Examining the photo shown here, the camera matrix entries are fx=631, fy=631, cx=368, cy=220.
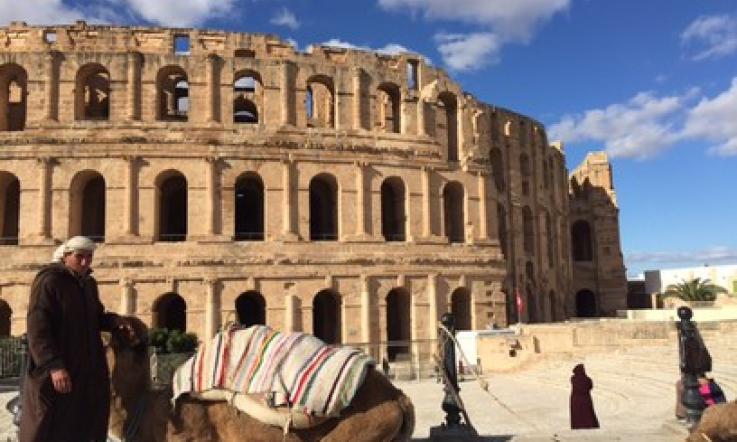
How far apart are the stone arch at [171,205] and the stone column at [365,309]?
7813 mm

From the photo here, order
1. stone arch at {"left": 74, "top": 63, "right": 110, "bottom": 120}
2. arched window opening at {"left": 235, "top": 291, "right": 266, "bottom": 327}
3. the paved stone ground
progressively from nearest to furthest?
the paved stone ground < arched window opening at {"left": 235, "top": 291, "right": 266, "bottom": 327} < stone arch at {"left": 74, "top": 63, "right": 110, "bottom": 120}

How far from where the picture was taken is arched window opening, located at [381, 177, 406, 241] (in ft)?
95.1

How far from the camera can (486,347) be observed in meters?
24.5

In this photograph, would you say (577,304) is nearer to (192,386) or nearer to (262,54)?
(262,54)

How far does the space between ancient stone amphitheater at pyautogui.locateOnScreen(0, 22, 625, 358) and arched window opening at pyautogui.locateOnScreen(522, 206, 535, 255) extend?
23.0ft

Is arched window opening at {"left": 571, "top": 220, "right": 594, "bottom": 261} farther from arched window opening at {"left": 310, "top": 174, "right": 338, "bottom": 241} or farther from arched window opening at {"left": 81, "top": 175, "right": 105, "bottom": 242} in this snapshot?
arched window opening at {"left": 81, "top": 175, "right": 105, "bottom": 242}

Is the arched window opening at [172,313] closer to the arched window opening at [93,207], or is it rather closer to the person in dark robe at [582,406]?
the arched window opening at [93,207]

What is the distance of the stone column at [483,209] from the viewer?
30141 mm

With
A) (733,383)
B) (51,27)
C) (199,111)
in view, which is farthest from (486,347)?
(51,27)

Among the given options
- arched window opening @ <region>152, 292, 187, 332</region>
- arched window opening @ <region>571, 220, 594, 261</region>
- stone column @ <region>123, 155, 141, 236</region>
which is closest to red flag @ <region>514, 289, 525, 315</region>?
arched window opening @ <region>571, 220, 594, 261</region>

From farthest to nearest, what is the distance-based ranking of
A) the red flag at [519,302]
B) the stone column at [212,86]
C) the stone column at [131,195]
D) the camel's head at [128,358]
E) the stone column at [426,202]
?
the red flag at [519,302] < the stone column at [426,202] < the stone column at [212,86] < the stone column at [131,195] < the camel's head at [128,358]

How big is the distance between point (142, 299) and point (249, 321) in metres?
5.54

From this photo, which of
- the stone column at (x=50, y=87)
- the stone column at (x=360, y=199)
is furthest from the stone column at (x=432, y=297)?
the stone column at (x=50, y=87)

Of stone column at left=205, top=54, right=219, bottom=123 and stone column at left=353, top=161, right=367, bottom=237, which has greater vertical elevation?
stone column at left=205, top=54, right=219, bottom=123
